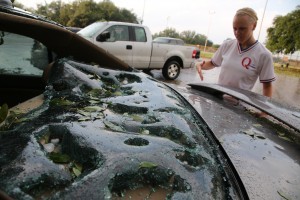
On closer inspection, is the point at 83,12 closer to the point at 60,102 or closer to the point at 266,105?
the point at 266,105

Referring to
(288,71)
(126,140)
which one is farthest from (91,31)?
(288,71)

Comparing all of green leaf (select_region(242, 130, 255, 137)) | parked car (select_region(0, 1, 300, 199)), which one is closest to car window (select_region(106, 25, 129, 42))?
parked car (select_region(0, 1, 300, 199))

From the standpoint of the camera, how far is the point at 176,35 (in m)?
100

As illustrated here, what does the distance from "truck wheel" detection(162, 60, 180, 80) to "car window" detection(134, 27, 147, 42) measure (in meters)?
1.52

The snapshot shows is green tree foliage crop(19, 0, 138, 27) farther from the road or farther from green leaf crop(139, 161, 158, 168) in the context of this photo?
green leaf crop(139, 161, 158, 168)

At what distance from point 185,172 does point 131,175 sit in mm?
193

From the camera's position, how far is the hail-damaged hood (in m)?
0.87

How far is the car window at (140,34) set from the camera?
9.77 m

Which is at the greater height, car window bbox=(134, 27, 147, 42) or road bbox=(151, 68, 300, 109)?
car window bbox=(134, 27, 147, 42)

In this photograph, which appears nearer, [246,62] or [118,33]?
[246,62]

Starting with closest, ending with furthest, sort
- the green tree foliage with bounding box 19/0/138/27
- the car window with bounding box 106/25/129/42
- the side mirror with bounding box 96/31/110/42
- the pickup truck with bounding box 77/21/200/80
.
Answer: the side mirror with bounding box 96/31/110/42, the pickup truck with bounding box 77/21/200/80, the car window with bounding box 106/25/129/42, the green tree foliage with bounding box 19/0/138/27

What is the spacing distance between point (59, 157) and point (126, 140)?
0.27 metres

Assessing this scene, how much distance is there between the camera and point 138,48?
9.77 meters

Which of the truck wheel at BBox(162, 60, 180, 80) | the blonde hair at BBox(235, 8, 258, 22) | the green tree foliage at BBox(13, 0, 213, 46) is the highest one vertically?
the green tree foliage at BBox(13, 0, 213, 46)
